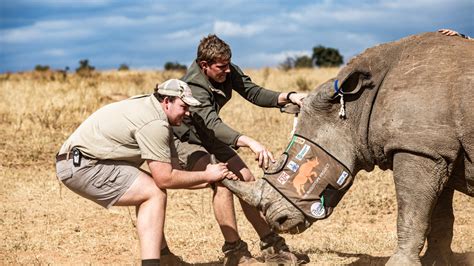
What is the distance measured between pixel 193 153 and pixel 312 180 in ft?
4.11

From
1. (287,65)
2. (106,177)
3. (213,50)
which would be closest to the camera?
(106,177)

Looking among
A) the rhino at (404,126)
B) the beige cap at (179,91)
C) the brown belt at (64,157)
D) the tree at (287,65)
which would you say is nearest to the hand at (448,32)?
the rhino at (404,126)

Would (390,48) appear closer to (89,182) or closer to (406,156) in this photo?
(406,156)

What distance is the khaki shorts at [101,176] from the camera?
5750 millimetres

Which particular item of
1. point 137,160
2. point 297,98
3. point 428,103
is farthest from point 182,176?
point 428,103

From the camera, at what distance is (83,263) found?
7.01 m

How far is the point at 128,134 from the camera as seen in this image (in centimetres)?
570

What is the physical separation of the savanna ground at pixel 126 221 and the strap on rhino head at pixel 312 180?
1.28 m

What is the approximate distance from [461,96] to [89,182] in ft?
9.18

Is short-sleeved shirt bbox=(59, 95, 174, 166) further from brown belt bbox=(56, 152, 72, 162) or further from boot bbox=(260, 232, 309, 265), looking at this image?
boot bbox=(260, 232, 309, 265)

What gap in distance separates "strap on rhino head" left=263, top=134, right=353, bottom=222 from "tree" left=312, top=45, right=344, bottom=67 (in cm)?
3314

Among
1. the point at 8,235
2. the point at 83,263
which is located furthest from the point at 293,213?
the point at 8,235

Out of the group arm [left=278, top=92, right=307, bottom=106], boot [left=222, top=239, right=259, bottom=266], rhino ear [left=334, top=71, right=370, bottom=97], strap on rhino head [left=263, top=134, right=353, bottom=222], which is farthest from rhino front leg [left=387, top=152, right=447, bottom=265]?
boot [left=222, top=239, right=259, bottom=266]

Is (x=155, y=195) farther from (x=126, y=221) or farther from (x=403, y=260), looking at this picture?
(x=126, y=221)
